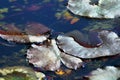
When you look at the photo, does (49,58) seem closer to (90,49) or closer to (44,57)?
(44,57)

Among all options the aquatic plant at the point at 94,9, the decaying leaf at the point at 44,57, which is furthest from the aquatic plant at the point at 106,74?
the aquatic plant at the point at 94,9

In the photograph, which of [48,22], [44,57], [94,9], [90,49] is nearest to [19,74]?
[44,57]

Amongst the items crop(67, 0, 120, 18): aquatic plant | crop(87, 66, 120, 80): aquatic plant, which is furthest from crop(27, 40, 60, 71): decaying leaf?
crop(67, 0, 120, 18): aquatic plant

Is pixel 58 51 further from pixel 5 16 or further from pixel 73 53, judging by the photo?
pixel 5 16

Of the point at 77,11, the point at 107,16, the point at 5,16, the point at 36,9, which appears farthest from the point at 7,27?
the point at 107,16

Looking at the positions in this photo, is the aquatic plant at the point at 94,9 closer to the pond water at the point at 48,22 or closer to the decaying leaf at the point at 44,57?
the pond water at the point at 48,22

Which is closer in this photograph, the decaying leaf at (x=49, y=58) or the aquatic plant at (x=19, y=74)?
the aquatic plant at (x=19, y=74)

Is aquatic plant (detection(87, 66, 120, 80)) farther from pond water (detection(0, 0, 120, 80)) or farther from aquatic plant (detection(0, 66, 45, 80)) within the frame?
aquatic plant (detection(0, 66, 45, 80))
